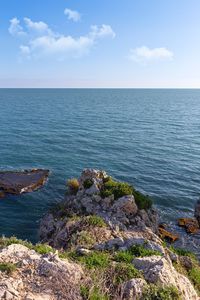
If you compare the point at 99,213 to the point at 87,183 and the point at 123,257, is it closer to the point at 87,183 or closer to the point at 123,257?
the point at 87,183

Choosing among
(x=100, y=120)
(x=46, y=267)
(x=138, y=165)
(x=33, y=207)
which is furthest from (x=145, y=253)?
(x=100, y=120)

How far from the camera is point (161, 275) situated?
46.8 feet

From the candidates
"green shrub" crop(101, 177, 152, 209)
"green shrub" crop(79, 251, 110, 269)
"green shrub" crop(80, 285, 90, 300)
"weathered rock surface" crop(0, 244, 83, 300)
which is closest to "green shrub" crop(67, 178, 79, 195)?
"green shrub" crop(101, 177, 152, 209)

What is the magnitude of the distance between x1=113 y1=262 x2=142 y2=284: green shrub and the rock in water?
1083 inches

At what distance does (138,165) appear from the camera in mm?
52688

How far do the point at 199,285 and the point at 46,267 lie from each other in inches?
382

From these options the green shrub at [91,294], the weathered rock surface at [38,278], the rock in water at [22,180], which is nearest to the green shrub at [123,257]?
the weathered rock surface at [38,278]

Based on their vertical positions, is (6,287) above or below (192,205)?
above

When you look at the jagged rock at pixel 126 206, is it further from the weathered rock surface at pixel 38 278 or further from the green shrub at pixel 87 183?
the weathered rock surface at pixel 38 278

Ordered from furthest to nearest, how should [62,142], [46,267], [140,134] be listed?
1. [140,134]
2. [62,142]
3. [46,267]

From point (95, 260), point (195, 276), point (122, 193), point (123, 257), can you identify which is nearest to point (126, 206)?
point (122, 193)

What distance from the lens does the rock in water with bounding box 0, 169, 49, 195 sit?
131 feet

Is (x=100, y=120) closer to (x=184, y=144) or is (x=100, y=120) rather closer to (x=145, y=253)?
(x=184, y=144)

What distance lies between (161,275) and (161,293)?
1456mm
